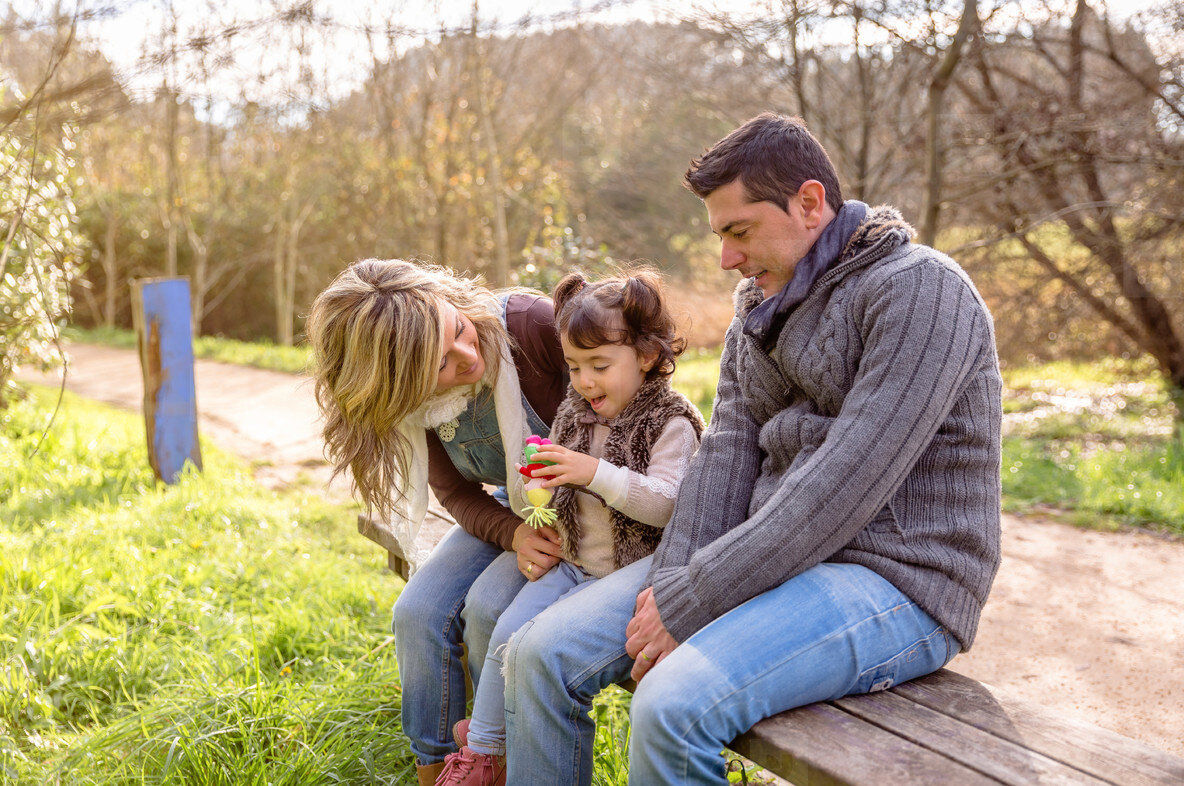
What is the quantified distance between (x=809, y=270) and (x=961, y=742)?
0.90 meters

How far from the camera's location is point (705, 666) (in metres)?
1.61

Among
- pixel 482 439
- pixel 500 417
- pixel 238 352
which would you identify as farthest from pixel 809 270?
pixel 238 352

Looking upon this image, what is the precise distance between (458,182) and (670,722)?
934 centimetres

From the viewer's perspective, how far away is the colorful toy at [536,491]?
2008 mm

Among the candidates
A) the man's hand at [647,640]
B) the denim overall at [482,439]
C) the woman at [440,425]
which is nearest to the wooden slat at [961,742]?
the man's hand at [647,640]

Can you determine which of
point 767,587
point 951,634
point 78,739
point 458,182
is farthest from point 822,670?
point 458,182

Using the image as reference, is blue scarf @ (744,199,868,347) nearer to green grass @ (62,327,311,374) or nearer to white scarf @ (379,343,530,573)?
white scarf @ (379,343,530,573)

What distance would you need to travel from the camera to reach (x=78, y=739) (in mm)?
2537

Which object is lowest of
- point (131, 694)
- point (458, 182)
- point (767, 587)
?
point (131, 694)

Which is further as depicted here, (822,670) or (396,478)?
(396,478)

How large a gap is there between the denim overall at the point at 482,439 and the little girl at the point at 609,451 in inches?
9.8

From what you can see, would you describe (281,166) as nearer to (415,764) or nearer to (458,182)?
(458,182)

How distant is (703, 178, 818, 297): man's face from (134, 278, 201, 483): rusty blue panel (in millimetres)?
3959

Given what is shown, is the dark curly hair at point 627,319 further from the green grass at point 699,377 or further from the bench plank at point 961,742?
the green grass at point 699,377
